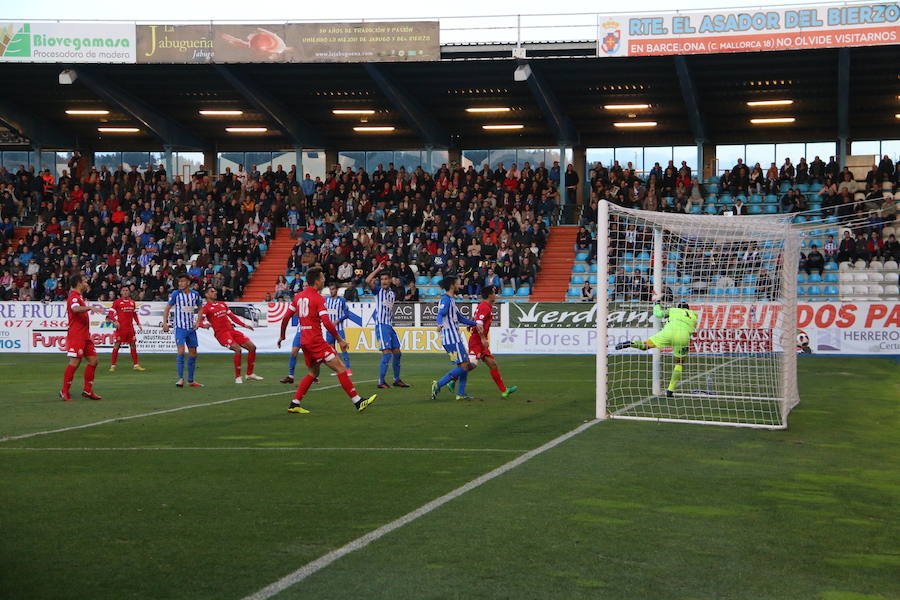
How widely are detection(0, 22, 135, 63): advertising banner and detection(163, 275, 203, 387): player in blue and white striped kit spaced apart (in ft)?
61.6

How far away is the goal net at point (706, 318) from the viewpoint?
13820mm

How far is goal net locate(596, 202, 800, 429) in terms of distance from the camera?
13820mm

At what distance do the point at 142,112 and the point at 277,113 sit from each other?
586cm

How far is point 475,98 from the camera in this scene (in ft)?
131

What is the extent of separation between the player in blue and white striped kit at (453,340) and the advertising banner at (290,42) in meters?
20.1

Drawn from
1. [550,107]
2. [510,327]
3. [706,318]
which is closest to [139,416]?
[706,318]

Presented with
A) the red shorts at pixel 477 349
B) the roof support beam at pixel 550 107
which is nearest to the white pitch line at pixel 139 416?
the red shorts at pixel 477 349

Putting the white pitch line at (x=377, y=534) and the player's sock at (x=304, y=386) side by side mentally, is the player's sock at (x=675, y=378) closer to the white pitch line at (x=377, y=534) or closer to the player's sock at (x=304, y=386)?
the player's sock at (x=304, y=386)

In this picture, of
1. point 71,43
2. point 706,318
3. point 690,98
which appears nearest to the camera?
point 706,318

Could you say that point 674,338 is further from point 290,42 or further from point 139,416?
point 290,42

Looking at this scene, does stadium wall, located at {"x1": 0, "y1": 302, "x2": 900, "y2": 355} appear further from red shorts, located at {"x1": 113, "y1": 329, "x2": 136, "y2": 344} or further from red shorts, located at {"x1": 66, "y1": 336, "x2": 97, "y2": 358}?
red shorts, located at {"x1": 66, "y1": 336, "x2": 97, "y2": 358}

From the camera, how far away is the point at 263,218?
40.5 metres

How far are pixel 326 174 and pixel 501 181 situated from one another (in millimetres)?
9635

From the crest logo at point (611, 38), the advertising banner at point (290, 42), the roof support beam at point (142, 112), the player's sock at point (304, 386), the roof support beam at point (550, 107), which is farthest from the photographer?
the roof support beam at point (142, 112)
